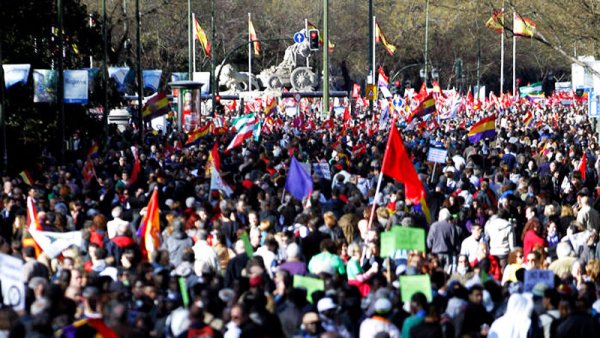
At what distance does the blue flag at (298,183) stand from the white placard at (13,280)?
7745 mm

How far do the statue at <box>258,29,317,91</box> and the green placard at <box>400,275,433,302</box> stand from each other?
65.0m

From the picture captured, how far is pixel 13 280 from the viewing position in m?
10.9

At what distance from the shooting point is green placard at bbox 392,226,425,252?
12.3 meters

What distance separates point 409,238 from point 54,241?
3.56 m

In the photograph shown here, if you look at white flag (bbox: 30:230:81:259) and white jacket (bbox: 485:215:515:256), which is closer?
white flag (bbox: 30:230:81:259)

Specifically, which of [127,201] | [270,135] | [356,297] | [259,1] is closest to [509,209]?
[127,201]

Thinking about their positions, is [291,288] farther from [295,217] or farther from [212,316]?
[295,217]

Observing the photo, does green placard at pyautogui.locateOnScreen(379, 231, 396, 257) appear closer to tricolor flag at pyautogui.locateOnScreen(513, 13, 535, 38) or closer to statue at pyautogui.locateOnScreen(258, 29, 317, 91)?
tricolor flag at pyautogui.locateOnScreen(513, 13, 535, 38)

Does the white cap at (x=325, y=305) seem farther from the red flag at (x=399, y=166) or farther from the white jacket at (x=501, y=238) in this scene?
the red flag at (x=399, y=166)

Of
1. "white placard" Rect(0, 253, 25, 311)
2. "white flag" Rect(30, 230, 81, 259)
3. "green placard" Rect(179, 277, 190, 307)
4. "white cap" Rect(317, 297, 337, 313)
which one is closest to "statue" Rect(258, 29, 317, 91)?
"white flag" Rect(30, 230, 81, 259)

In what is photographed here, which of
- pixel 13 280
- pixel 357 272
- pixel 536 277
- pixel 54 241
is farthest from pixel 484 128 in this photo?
pixel 13 280

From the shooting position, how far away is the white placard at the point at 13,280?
1090cm

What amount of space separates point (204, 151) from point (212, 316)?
19049 mm

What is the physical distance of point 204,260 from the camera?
13.1 metres
